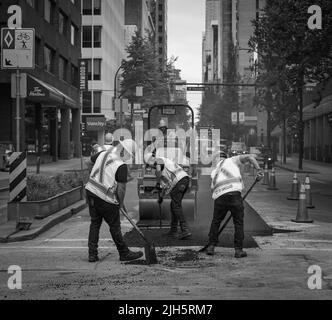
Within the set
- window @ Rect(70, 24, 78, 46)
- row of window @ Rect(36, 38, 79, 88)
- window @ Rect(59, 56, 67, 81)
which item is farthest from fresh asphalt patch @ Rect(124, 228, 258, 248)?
window @ Rect(70, 24, 78, 46)

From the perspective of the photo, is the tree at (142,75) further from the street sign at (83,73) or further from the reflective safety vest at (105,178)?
the reflective safety vest at (105,178)

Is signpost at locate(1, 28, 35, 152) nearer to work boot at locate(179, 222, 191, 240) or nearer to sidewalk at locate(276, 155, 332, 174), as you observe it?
work boot at locate(179, 222, 191, 240)

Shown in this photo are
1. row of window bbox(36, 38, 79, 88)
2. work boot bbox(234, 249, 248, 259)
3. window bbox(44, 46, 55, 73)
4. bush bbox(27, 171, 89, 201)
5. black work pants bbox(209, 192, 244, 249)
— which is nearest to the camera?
work boot bbox(234, 249, 248, 259)

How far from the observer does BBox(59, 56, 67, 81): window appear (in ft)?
147

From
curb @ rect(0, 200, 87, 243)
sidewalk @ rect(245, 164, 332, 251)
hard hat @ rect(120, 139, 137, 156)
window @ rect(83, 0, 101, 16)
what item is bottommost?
sidewalk @ rect(245, 164, 332, 251)

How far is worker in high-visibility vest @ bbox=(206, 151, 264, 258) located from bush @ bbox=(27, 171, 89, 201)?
17.6 feet

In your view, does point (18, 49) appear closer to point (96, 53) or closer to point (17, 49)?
point (17, 49)

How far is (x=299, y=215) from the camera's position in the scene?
13.3 metres

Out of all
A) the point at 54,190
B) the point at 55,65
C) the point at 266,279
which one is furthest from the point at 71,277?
the point at 55,65

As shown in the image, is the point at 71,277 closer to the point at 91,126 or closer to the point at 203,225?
the point at 203,225

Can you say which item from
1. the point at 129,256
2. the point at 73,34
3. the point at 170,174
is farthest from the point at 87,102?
the point at 129,256

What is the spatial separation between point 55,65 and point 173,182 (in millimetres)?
32921

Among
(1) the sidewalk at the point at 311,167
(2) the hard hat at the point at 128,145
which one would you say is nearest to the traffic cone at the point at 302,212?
(2) the hard hat at the point at 128,145

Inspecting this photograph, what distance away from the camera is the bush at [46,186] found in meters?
13.1
